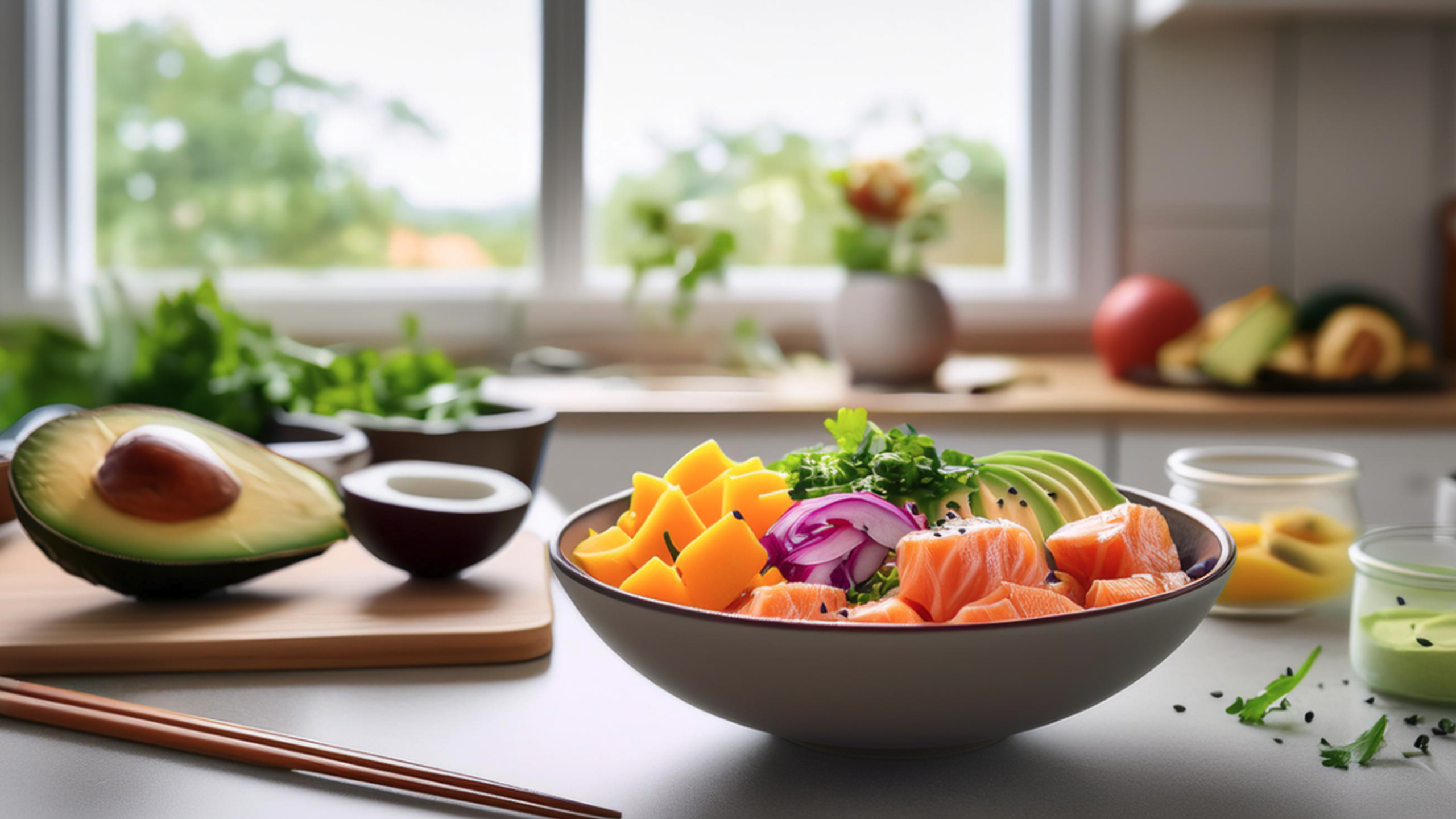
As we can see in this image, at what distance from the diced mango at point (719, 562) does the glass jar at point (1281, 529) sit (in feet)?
1.20

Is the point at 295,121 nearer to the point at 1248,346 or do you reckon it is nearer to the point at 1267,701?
the point at 1248,346

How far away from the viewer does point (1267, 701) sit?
0.66 meters

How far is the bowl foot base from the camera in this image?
23.1 inches

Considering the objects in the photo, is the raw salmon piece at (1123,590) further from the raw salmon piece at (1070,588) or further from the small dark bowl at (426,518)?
the small dark bowl at (426,518)

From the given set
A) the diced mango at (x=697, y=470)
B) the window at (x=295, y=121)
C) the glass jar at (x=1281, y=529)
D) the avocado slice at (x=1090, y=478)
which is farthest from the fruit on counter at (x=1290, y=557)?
the window at (x=295, y=121)

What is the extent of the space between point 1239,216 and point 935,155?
0.65m

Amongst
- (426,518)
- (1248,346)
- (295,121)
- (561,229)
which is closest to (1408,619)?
(426,518)

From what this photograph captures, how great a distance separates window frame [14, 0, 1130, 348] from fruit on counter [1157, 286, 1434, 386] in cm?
41

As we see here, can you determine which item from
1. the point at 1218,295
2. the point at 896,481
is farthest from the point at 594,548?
the point at 1218,295

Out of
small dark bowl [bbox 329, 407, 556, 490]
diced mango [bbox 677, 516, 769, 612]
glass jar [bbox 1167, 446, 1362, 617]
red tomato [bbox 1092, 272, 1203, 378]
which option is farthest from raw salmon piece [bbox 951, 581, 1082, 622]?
red tomato [bbox 1092, 272, 1203, 378]

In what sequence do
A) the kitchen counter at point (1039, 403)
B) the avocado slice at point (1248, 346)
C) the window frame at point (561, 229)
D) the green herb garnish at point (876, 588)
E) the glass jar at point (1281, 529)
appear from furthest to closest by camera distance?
the window frame at point (561, 229)
the avocado slice at point (1248, 346)
the kitchen counter at point (1039, 403)
the glass jar at point (1281, 529)
the green herb garnish at point (876, 588)

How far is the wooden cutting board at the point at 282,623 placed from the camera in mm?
750

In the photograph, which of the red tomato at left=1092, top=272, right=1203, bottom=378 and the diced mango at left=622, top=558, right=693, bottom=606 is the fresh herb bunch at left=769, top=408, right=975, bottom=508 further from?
the red tomato at left=1092, top=272, right=1203, bottom=378

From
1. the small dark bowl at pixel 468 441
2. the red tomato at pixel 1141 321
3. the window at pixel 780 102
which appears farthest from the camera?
the window at pixel 780 102
